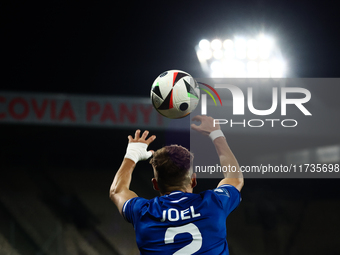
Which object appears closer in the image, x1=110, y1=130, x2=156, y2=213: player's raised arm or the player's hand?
x1=110, y1=130, x2=156, y2=213: player's raised arm

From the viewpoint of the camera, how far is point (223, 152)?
1.50m

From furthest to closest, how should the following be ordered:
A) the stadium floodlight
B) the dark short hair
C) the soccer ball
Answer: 1. the stadium floodlight
2. the soccer ball
3. the dark short hair

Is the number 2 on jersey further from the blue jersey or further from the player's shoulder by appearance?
the player's shoulder

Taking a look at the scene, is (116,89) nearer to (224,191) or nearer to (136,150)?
(136,150)

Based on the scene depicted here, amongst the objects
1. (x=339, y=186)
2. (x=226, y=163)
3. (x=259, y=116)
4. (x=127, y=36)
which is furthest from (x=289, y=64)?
(x=226, y=163)

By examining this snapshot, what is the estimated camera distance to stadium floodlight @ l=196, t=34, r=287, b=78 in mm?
6039

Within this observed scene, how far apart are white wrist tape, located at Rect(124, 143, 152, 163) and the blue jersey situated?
0.30 meters

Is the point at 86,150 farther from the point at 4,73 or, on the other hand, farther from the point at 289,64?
the point at 289,64

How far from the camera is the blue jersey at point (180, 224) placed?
1.14m

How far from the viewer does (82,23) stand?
614 cm

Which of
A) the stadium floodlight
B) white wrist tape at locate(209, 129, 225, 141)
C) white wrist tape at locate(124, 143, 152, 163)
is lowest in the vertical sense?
the stadium floodlight

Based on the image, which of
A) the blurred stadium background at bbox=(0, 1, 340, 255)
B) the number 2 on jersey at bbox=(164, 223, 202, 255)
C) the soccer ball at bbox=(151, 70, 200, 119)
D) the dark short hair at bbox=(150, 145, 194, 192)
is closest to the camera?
the number 2 on jersey at bbox=(164, 223, 202, 255)

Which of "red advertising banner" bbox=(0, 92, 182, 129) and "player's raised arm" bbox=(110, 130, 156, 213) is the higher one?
"player's raised arm" bbox=(110, 130, 156, 213)

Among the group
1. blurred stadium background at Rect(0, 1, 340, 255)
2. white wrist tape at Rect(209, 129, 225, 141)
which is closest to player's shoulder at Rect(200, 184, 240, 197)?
white wrist tape at Rect(209, 129, 225, 141)
